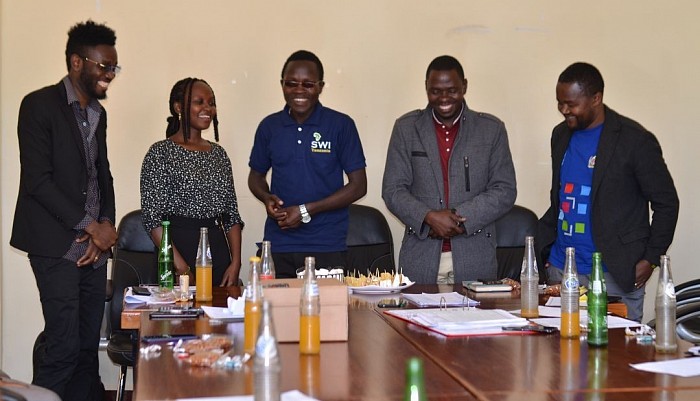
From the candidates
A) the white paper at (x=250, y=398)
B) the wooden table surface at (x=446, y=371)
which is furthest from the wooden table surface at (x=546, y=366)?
the white paper at (x=250, y=398)

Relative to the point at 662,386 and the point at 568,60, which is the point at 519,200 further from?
the point at 662,386

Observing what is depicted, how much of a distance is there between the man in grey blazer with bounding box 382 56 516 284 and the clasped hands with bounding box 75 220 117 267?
1381mm

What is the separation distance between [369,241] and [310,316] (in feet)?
9.23

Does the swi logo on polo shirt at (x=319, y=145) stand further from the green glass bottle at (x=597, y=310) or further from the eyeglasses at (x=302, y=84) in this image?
the green glass bottle at (x=597, y=310)

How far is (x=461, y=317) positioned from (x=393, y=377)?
0.78 m

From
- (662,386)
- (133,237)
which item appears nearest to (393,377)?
(662,386)

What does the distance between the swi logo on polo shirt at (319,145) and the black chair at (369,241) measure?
2.33 ft

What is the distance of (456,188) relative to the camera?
14.6 feet

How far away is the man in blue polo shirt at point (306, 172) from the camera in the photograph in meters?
4.57

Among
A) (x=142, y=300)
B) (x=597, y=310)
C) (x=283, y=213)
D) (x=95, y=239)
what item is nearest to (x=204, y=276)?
(x=142, y=300)

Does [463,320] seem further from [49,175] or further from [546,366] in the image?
[49,175]

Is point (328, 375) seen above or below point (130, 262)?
below

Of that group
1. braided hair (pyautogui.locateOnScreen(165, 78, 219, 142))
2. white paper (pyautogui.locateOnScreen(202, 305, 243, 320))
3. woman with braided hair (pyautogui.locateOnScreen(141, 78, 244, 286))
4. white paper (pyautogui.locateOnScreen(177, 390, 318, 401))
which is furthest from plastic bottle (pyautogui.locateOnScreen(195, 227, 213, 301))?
white paper (pyautogui.locateOnScreen(177, 390, 318, 401))

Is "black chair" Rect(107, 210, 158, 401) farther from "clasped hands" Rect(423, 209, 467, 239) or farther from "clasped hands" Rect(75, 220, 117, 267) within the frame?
"clasped hands" Rect(423, 209, 467, 239)
